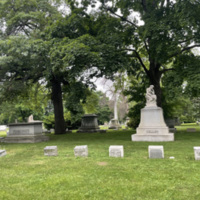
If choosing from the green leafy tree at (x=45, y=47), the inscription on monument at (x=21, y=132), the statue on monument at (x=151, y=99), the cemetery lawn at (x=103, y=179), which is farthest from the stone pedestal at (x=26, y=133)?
the statue on monument at (x=151, y=99)

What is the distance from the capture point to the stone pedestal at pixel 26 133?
1375cm

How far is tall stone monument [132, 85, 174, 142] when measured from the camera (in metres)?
11.5

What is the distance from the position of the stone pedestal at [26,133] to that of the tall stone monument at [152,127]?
6322 mm

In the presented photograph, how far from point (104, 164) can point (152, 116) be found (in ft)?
21.8

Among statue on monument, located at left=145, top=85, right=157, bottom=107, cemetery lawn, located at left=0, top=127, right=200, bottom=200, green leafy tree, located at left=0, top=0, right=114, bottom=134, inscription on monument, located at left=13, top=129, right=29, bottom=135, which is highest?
green leafy tree, located at left=0, top=0, right=114, bottom=134

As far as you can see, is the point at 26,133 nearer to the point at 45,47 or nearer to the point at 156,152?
the point at 45,47

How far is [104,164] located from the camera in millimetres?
6254

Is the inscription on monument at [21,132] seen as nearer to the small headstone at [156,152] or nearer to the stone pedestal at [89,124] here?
the stone pedestal at [89,124]

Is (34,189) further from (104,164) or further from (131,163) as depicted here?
(131,163)

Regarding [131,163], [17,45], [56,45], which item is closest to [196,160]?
[131,163]

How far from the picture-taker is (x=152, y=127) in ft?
39.1

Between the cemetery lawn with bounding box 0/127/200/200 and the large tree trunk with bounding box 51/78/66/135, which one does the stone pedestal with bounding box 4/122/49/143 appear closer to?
the large tree trunk with bounding box 51/78/66/135

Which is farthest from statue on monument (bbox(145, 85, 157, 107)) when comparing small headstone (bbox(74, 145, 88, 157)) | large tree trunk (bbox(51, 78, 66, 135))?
large tree trunk (bbox(51, 78, 66, 135))

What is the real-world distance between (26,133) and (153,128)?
815 centimetres
